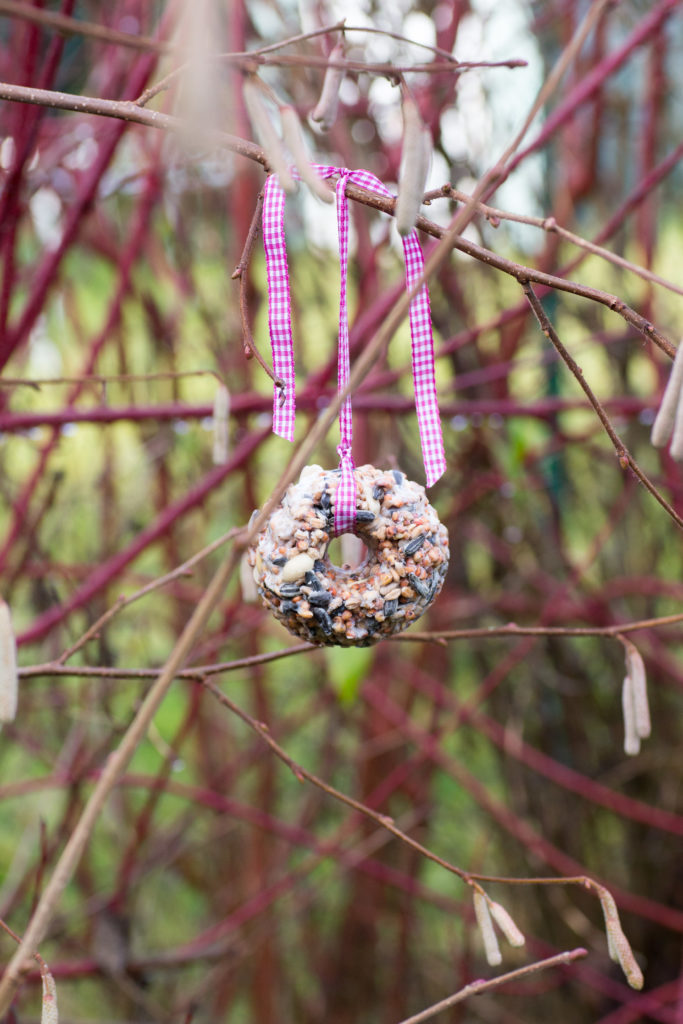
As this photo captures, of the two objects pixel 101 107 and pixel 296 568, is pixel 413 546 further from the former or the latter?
pixel 101 107

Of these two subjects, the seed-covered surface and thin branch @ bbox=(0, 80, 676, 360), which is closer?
thin branch @ bbox=(0, 80, 676, 360)

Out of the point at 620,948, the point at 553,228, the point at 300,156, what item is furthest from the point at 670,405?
the point at 620,948

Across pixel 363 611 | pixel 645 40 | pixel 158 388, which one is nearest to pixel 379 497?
pixel 363 611

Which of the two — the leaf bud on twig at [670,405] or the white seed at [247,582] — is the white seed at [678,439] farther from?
the white seed at [247,582]

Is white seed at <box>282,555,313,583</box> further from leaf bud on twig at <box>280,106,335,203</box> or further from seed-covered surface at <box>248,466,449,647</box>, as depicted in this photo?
leaf bud on twig at <box>280,106,335,203</box>

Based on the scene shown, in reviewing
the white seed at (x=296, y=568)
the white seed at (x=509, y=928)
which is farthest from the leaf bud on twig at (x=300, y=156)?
the white seed at (x=509, y=928)

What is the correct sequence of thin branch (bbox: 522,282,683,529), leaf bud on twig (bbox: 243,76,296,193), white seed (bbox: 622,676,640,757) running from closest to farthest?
leaf bud on twig (bbox: 243,76,296,193)
thin branch (bbox: 522,282,683,529)
white seed (bbox: 622,676,640,757)

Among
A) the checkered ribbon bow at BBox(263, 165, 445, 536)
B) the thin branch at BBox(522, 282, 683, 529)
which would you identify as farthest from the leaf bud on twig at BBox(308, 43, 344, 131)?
the thin branch at BBox(522, 282, 683, 529)
